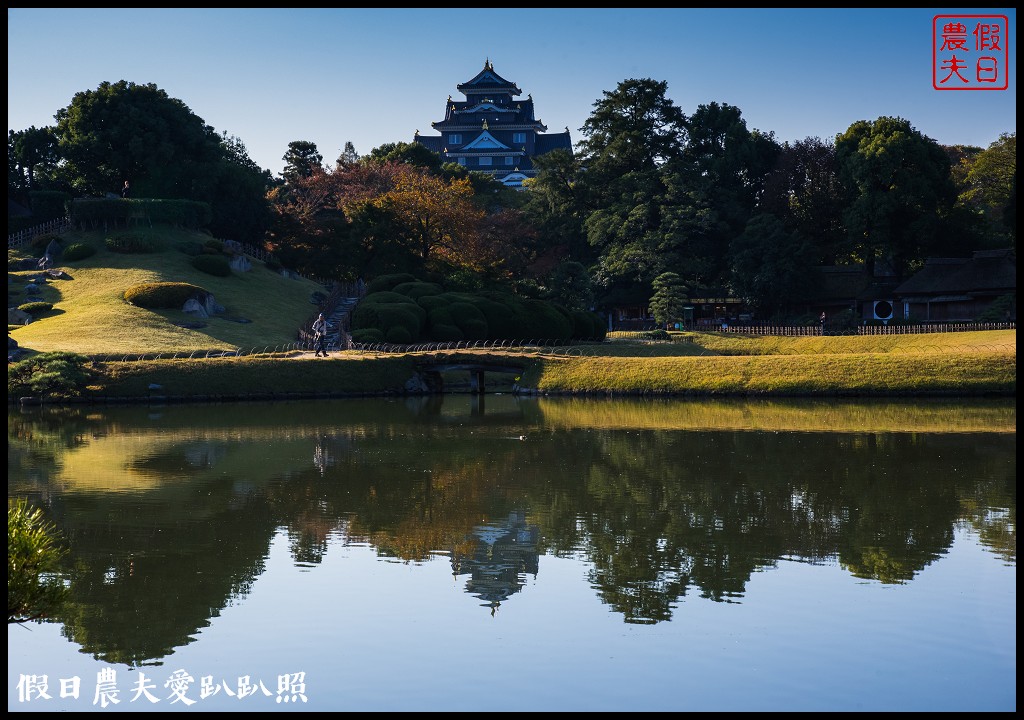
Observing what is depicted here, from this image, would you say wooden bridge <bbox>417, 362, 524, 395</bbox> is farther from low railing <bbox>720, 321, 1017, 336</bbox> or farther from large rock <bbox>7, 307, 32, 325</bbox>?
large rock <bbox>7, 307, 32, 325</bbox>

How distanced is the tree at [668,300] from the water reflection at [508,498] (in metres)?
31.9

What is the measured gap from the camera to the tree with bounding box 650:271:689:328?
72438mm

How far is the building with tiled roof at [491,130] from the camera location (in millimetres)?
138500

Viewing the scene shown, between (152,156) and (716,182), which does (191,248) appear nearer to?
(152,156)

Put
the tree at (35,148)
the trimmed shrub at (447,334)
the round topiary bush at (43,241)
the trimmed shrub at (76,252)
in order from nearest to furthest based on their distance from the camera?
the trimmed shrub at (447,334) → the trimmed shrub at (76,252) → the round topiary bush at (43,241) → the tree at (35,148)

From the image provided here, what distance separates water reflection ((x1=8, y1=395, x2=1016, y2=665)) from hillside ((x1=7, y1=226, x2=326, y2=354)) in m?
15.8

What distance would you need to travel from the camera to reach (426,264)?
7238 cm

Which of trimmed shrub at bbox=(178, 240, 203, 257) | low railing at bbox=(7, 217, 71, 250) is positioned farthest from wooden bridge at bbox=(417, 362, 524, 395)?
low railing at bbox=(7, 217, 71, 250)

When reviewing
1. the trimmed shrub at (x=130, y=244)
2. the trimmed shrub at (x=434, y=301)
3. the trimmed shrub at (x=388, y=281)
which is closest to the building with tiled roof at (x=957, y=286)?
the trimmed shrub at (x=434, y=301)

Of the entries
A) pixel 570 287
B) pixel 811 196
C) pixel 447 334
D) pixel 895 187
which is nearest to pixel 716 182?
pixel 811 196

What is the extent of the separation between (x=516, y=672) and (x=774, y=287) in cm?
6552

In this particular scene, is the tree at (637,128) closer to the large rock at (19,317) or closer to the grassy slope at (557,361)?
the grassy slope at (557,361)

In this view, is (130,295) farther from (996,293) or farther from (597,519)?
(996,293)

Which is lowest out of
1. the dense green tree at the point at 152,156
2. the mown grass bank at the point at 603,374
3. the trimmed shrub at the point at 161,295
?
the mown grass bank at the point at 603,374
